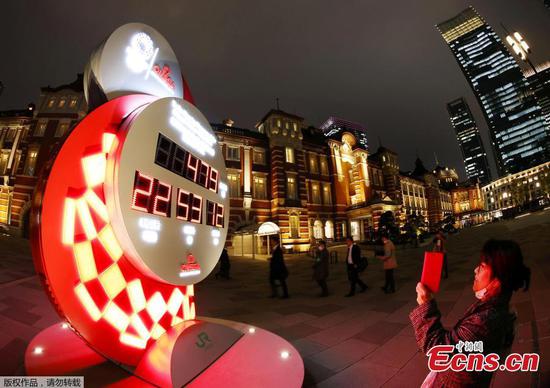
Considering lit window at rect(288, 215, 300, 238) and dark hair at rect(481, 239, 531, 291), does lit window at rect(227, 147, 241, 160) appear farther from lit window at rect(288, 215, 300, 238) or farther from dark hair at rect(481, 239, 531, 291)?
dark hair at rect(481, 239, 531, 291)

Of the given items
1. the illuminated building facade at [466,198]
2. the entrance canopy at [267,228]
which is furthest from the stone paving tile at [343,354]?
the illuminated building facade at [466,198]

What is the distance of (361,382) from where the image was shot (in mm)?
3166

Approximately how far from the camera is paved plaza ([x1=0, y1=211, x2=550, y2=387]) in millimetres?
3326

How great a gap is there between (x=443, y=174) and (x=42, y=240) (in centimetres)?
8994

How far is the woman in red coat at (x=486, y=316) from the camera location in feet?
4.92

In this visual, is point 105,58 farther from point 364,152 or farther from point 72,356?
point 364,152

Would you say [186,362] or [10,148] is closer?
[186,362]

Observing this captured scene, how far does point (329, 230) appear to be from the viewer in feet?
96.5

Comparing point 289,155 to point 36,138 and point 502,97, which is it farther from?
point 502,97

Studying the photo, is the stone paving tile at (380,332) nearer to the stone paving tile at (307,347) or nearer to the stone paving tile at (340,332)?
the stone paving tile at (340,332)

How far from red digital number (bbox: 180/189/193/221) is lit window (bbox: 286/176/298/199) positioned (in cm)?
2174

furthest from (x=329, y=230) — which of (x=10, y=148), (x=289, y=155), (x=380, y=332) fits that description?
(x=10, y=148)

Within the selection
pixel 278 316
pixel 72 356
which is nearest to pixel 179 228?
pixel 72 356

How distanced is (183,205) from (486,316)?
3432 mm
